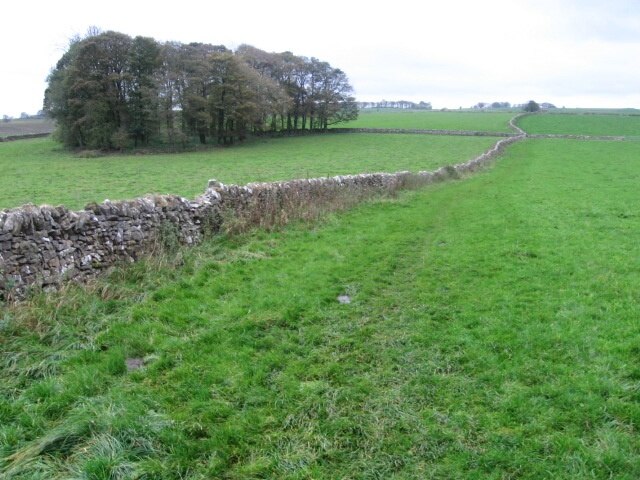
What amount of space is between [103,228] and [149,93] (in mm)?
39966

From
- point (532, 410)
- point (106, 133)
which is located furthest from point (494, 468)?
point (106, 133)

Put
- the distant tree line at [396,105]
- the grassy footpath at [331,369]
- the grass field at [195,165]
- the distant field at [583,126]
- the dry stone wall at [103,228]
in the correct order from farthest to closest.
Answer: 1. the distant tree line at [396,105]
2. the distant field at [583,126]
3. the grass field at [195,165]
4. the dry stone wall at [103,228]
5. the grassy footpath at [331,369]

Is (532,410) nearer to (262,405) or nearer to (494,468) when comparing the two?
(494,468)

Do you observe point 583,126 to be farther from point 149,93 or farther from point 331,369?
point 331,369

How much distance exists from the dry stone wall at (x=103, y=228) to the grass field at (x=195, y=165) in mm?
8311

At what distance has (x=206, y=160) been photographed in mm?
37125

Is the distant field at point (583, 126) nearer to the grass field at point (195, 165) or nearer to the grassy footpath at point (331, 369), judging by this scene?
the grass field at point (195, 165)

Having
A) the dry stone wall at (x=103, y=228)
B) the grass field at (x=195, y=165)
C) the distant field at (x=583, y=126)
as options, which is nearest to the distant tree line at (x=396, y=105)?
the distant field at (x=583, y=126)

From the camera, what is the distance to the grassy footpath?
3.61m

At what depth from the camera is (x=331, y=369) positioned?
493 centimetres

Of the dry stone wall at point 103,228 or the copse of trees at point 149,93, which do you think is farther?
the copse of trees at point 149,93

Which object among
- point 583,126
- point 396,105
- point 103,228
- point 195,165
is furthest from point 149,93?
point 396,105

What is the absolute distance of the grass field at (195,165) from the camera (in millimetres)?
20391

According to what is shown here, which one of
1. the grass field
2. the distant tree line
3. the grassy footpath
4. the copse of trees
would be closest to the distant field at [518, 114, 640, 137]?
the grass field
